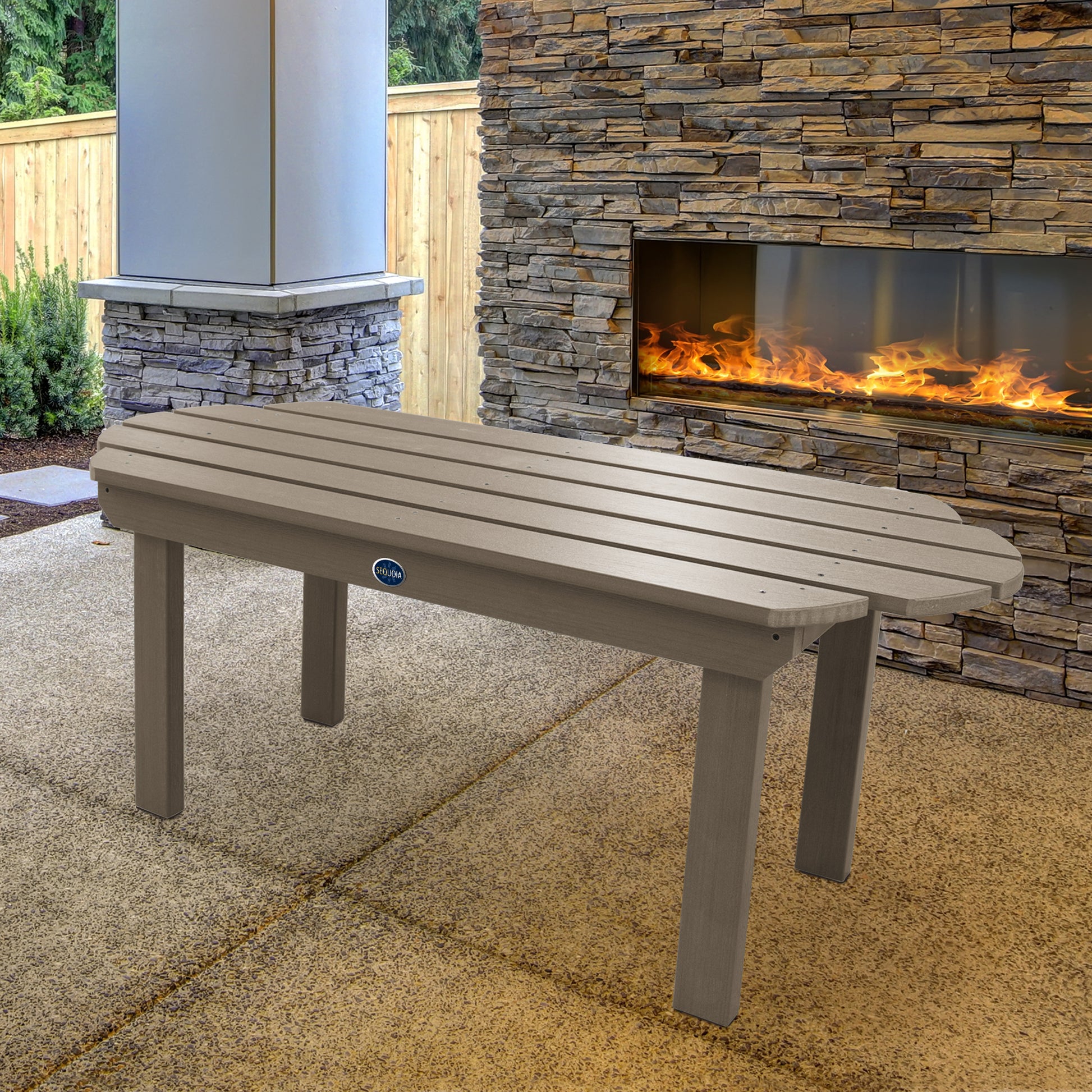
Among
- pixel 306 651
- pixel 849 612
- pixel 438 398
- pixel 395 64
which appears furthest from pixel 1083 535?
pixel 395 64

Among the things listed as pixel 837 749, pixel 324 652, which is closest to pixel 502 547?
pixel 837 749

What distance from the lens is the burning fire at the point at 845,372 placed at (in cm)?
359

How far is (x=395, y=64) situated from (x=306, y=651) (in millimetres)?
9321

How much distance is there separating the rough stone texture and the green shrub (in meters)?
1.56

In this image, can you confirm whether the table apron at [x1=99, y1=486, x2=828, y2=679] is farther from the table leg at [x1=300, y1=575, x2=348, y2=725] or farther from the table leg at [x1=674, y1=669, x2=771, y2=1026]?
the table leg at [x1=300, y1=575, x2=348, y2=725]

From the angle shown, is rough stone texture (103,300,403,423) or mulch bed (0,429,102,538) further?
mulch bed (0,429,102,538)

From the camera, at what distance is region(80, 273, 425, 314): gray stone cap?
4441 millimetres

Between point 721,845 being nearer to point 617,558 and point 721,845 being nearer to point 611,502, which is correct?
point 617,558

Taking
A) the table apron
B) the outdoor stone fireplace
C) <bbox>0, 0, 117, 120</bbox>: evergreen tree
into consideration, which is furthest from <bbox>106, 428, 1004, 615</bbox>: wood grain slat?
<bbox>0, 0, 117, 120</bbox>: evergreen tree

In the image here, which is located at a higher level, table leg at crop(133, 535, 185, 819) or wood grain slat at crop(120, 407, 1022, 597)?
wood grain slat at crop(120, 407, 1022, 597)

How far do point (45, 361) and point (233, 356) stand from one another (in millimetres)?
2226

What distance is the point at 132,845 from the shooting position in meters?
2.63

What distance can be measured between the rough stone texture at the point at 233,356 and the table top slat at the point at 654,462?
1.25 meters

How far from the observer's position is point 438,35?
39.5 ft
